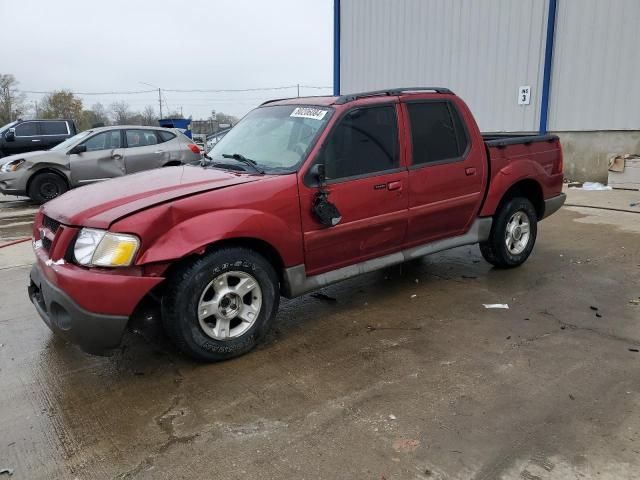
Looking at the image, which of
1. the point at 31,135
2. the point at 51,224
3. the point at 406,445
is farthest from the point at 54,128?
the point at 406,445

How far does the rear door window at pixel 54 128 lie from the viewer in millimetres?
17062

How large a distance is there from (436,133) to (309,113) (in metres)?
1.27

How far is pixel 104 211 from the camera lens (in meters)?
3.36

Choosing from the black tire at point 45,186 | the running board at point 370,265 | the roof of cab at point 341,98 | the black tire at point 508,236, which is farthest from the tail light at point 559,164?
the black tire at point 45,186

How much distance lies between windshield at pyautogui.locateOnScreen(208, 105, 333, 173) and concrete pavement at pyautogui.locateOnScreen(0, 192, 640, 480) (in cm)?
138

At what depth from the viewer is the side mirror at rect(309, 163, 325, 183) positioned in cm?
391

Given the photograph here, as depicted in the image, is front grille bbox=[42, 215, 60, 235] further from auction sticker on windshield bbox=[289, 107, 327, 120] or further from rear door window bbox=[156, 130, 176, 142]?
rear door window bbox=[156, 130, 176, 142]

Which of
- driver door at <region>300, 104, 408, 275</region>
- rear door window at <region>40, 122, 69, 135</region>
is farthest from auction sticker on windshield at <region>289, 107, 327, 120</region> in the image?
rear door window at <region>40, 122, 69, 135</region>

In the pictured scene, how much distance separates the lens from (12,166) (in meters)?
11.0

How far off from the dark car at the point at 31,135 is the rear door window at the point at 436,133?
51.0ft

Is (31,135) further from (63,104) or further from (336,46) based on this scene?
(63,104)

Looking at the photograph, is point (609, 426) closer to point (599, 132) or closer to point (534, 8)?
point (599, 132)

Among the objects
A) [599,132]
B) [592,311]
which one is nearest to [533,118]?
[599,132]

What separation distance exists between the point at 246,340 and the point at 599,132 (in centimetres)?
1078
